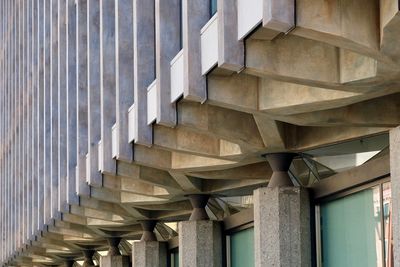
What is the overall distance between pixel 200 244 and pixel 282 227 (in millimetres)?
6475

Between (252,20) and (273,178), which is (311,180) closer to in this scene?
(273,178)

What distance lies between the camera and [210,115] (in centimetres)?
1856

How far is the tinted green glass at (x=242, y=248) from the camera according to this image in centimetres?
2455

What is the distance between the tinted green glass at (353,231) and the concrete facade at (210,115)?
0.30m

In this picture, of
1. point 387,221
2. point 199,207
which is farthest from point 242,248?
point 387,221

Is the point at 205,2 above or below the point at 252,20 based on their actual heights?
above

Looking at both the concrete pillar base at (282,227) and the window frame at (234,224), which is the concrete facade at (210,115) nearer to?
the concrete pillar base at (282,227)

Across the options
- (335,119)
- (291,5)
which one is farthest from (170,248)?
(291,5)

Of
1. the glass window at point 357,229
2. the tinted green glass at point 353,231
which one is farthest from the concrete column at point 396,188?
the tinted green glass at point 353,231

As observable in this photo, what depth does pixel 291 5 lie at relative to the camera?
507 inches

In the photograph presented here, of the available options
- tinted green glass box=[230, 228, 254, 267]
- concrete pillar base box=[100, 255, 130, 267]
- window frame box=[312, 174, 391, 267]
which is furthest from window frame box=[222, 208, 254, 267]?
concrete pillar base box=[100, 255, 130, 267]

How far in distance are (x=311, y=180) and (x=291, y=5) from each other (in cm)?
812

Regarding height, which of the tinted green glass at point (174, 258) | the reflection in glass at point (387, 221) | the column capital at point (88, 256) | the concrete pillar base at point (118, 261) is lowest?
the reflection in glass at point (387, 221)

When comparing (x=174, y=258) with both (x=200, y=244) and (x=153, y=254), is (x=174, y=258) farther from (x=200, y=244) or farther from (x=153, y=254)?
(x=200, y=244)
